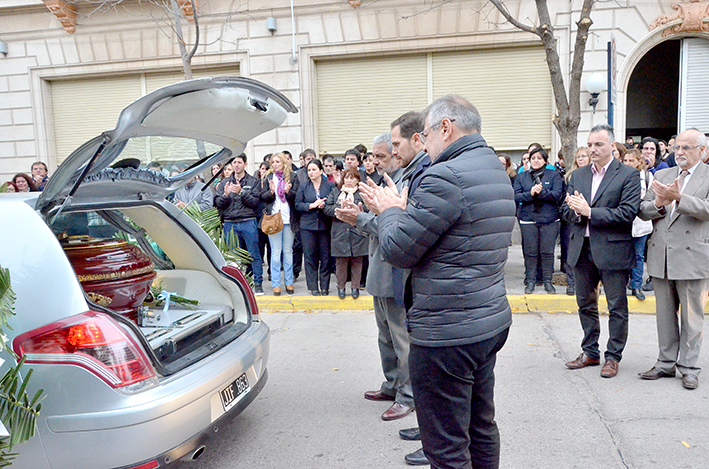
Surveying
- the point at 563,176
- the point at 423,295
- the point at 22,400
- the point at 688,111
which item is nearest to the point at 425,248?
the point at 423,295

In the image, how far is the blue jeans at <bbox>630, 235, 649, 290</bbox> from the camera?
22.4 ft

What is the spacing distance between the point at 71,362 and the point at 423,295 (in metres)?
1.59

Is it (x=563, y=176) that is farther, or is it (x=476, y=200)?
(x=563, y=176)

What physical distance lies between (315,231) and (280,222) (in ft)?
1.64

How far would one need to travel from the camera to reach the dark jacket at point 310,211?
300 inches

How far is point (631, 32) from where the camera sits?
448 inches

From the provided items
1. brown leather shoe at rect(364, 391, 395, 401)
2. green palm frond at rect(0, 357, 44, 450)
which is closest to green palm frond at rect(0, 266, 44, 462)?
green palm frond at rect(0, 357, 44, 450)

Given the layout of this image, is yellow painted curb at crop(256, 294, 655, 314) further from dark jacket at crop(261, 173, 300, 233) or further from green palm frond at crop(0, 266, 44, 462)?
green palm frond at crop(0, 266, 44, 462)

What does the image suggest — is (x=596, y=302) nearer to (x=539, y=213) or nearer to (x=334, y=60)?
(x=539, y=213)

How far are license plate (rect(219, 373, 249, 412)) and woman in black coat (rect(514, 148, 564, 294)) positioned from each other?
16.6 ft

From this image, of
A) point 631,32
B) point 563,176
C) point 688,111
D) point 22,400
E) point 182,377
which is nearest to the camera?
point 22,400

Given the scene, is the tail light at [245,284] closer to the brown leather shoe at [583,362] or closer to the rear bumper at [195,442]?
the rear bumper at [195,442]

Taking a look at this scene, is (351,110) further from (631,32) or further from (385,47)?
(631,32)

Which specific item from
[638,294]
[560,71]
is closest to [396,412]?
[638,294]
